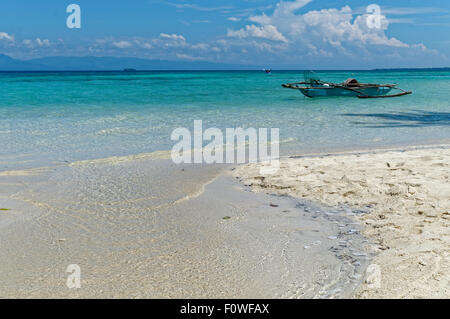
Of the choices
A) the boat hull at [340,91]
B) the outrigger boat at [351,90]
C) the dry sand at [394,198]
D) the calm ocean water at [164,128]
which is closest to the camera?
the dry sand at [394,198]

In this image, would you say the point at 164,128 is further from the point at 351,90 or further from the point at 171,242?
the point at 351,90

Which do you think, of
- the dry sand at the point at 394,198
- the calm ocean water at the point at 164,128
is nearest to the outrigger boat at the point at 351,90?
the calm ocean water at the point at 164,128

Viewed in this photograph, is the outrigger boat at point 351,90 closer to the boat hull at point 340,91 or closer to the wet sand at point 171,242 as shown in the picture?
the boat hull at point 340,91

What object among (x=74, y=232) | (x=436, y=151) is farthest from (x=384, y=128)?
(x=74, y=232)

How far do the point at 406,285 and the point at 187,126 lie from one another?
11376 mm

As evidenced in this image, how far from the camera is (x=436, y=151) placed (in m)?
8.73

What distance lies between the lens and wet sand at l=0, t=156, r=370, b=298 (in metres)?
3.59

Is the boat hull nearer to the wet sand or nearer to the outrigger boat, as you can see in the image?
the outrigger boat

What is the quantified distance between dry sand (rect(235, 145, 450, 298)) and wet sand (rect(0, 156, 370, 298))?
259 mm

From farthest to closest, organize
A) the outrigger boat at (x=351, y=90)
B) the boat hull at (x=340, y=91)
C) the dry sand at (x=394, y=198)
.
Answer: the boat hull at (x=340, y=91) < the outrigger boat at (x=351, y=90) < the dry sand at (x=394, y=198)

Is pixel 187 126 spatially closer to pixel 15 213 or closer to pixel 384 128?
pixel 384 128

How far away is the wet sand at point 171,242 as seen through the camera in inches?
141

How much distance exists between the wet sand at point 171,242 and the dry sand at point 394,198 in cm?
26

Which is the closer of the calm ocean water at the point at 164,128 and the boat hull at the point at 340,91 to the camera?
the calm ocean water at the point at 164,128
